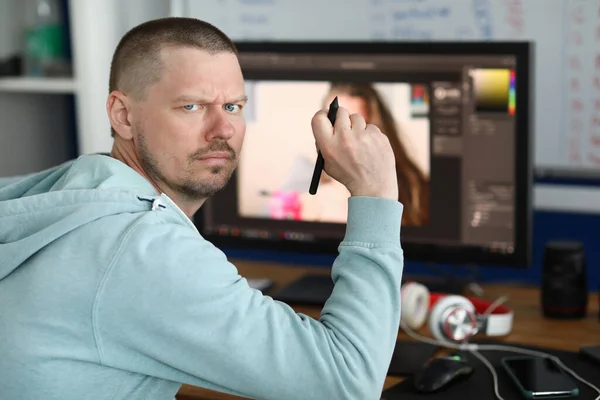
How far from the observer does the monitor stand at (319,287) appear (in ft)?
6.25

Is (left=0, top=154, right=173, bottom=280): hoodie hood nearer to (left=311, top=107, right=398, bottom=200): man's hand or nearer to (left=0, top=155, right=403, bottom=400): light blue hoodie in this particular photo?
(left=0, top=155, right=403, bottom=400): light blue hoodie

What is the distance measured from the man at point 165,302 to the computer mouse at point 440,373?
0.32 m

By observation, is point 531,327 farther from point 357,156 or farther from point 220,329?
point 220,329

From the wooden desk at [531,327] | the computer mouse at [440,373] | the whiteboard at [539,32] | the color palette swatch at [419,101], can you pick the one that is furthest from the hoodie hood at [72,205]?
the whiteboard at [539,32]

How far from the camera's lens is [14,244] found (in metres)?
1.11

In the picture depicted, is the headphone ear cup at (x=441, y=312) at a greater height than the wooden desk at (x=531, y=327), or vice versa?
the headphone ear cup at (x=441, y=312)

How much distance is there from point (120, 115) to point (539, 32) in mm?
1054

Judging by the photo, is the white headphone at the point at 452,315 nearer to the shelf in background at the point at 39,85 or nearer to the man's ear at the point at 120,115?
the man's ear at the point at 120,115

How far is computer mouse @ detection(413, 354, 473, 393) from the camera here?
4.72ft

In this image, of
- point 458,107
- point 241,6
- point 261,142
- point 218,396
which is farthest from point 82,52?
point 218,396

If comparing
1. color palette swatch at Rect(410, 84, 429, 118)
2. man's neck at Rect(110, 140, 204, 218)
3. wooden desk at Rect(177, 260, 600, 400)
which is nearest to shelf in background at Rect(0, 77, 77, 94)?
wooden desk at Rect(177, 260, 600, 400)

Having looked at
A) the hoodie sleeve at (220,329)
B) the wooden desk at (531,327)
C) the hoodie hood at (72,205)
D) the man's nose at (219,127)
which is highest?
the man's nose at (219,127)

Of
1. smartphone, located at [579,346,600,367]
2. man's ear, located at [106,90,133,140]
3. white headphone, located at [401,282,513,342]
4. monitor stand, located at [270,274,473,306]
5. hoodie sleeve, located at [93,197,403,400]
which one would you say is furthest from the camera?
monitor stand, located at [270,274,473,306]

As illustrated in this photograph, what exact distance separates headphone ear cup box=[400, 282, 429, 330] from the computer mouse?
23 centimetres
